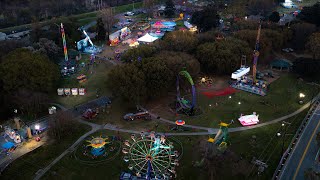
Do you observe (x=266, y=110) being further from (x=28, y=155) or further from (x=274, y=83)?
(x=28, y=155)

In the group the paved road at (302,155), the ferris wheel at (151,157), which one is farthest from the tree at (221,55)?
the ferris wheel at (151,157)

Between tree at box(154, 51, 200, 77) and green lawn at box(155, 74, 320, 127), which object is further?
tree at box(154, 51, 200, 77)

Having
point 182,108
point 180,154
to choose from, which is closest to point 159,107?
point 182,108

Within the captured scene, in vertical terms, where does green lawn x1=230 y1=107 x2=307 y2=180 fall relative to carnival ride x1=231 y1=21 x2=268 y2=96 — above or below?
below

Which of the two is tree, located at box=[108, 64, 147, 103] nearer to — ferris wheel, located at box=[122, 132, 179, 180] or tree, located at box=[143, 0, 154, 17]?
ferris wheel, located at box=[122, 132, 179, 180]

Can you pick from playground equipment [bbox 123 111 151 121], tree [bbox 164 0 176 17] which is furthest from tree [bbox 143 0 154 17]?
playground equipment [bbox 123 111 151 121]

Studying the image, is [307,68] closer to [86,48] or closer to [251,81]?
[251,81]

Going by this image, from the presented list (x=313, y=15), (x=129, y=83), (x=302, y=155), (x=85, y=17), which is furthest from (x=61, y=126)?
(x=85, y=17)
